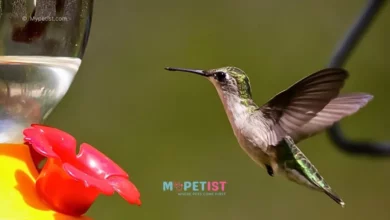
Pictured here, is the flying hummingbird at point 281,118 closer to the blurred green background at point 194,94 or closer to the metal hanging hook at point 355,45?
the metal hanging hook at point 355,45

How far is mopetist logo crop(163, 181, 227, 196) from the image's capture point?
160 cm

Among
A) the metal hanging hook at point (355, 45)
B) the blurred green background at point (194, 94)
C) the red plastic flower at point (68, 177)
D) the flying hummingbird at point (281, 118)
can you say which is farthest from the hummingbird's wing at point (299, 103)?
the blurred green background at point (194, 94)

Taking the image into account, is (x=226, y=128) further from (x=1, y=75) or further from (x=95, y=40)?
(x=1, y=75)

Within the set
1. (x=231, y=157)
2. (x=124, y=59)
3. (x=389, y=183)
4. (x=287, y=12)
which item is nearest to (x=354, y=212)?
(x=389, y=183)

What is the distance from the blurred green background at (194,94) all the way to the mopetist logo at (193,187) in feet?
0.05

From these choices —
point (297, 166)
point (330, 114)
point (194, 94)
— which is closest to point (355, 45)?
point (330, 114)

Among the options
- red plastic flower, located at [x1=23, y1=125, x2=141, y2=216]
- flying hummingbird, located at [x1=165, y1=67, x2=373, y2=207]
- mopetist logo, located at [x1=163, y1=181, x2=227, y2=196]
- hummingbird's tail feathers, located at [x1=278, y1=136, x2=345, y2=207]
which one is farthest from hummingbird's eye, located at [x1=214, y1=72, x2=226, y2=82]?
mopetist logo, located at [x1=163, y1=181, x2=227, y2=196]

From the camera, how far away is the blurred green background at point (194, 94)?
1611 mm

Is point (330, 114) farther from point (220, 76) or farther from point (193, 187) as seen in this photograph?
point (193, 187)

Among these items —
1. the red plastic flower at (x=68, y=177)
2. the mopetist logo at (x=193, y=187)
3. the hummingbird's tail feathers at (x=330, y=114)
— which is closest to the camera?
the red plastic flower at (x=68, y=177)

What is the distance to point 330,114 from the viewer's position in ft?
3.49

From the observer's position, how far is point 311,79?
3.13ft

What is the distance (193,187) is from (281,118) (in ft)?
2.00

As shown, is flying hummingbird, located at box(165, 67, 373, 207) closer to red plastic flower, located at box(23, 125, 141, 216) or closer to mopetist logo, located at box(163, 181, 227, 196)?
red plastic flower, located at box(23, 125, 141, 216)
